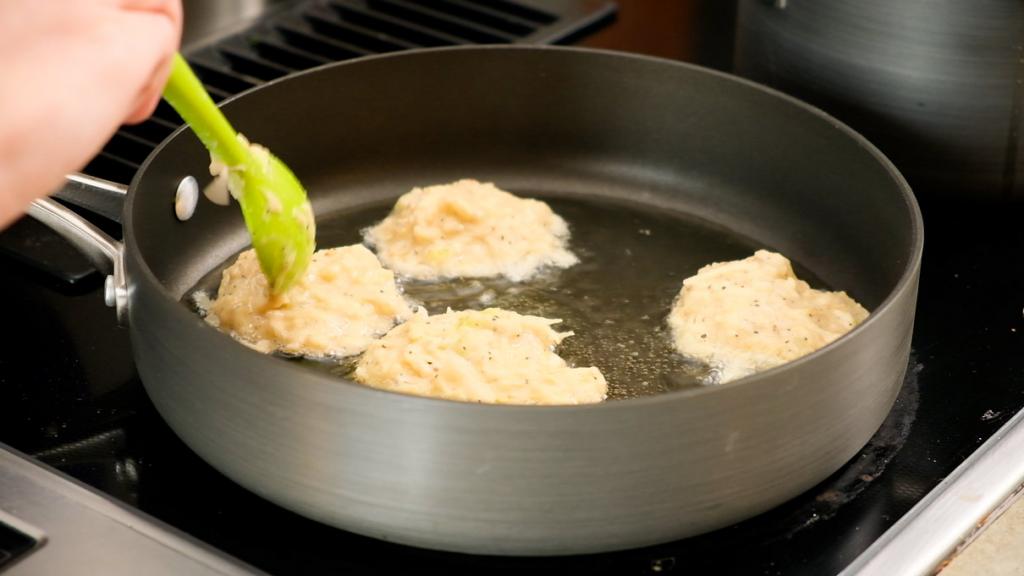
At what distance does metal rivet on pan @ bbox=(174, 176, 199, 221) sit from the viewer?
1.30 metres

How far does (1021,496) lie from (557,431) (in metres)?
0.46

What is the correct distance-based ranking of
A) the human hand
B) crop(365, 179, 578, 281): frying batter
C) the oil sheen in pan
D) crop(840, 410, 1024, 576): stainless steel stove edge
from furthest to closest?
crop(365, 179, 578, 281): frying batter → the oil sheen in pan → crop(840, 410, 1024, 576): stainless steel stove edge → the human hand

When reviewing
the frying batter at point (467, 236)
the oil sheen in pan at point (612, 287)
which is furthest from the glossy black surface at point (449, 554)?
the frying batter at point (467, 236)

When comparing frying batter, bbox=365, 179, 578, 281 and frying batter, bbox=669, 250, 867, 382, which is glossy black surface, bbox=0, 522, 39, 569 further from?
frying batter, bbox=669, 250, 867, 382

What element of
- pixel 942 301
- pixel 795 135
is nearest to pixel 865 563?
pixel 942 301

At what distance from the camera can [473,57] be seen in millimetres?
1479

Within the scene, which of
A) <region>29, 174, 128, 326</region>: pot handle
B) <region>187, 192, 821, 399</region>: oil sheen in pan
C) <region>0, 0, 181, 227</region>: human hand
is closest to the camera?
<region>0, 0, 181, 227</region>: human hand

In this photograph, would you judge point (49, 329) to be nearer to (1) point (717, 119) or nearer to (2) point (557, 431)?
(2) point (557, 431)

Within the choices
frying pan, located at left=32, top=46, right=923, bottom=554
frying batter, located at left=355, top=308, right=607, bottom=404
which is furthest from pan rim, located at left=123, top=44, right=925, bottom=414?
frying batter, located at left=355, top=308, right=607, bottom=404

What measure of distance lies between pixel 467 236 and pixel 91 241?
40 cm

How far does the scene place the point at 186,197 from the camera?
4.30 feet

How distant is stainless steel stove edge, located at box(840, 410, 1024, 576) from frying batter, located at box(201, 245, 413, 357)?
50cm

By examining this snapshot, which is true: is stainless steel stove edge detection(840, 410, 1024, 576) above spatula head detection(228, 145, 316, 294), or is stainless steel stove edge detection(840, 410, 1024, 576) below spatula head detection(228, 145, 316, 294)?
below

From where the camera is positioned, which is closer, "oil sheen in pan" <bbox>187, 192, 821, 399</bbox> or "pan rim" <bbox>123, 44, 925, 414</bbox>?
"pan rim" <bbox>123, 44, 925, 414</bbox>
